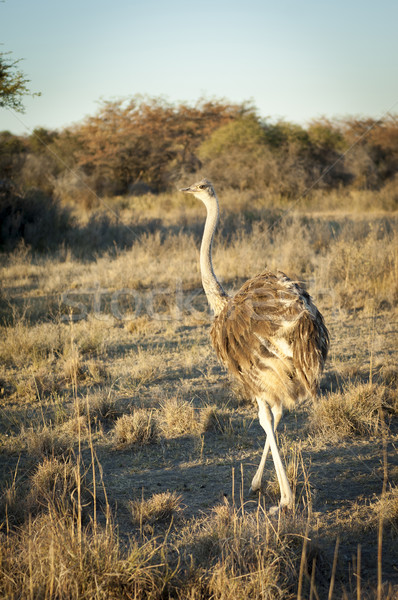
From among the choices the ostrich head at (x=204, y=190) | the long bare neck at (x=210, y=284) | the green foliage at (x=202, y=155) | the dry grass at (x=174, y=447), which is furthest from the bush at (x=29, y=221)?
the long bare neck at (x=210, y=284)

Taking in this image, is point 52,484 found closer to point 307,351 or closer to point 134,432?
point 134,432

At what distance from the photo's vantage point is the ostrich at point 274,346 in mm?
3393

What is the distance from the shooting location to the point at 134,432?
4520 millimetres

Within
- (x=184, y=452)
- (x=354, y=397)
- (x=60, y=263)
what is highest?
(x=60, y=263)

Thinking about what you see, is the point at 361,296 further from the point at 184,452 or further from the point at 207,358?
the point at 184,452

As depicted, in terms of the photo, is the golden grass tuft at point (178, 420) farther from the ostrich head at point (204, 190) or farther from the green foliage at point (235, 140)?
the green foliage at point (235, 140)

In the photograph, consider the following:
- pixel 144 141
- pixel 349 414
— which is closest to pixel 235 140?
pixel 144 141

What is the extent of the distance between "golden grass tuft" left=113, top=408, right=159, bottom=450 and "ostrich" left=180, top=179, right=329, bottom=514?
3.84 feet

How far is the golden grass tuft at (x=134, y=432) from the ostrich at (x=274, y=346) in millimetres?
1169

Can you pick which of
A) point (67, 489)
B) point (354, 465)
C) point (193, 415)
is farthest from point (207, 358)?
point (67, 489)

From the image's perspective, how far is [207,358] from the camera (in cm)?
664

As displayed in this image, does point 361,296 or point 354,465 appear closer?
point 354,465

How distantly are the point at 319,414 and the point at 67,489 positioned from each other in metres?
2.37

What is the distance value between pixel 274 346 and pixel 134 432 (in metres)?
1.70
